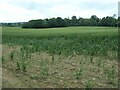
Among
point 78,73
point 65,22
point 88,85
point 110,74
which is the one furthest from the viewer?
point 65,22

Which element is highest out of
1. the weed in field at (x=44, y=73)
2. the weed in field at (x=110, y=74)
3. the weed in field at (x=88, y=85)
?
the weed in field at (x=44, y=73)

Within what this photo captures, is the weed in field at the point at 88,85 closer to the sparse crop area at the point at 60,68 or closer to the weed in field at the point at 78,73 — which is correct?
the sparse crop area at the point at 60,68

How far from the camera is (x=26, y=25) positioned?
107 ft

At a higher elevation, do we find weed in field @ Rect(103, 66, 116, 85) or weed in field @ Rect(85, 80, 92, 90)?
weed in field @ Rect(103, 66, 116, 85)

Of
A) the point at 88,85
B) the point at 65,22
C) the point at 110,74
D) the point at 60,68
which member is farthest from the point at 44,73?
the point at 65,22

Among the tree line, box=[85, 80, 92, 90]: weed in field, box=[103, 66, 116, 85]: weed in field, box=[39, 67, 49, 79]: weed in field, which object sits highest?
the tree line

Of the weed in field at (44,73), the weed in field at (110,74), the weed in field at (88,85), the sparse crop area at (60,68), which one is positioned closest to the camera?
the weed in field at (88,85)

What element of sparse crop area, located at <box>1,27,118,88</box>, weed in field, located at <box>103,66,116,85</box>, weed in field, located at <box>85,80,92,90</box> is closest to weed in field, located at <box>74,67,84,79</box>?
sparse crop area, located at <box>1,27,118,88</box>

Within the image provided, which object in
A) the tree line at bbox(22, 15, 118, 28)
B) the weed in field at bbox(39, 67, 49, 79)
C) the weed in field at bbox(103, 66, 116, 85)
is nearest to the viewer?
the weed in field at bbox(39, 67, 49, 79)

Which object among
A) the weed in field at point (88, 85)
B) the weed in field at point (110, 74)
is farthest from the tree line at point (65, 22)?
the weed in field at point (88, 85)

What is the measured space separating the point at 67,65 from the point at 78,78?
3.73 ft

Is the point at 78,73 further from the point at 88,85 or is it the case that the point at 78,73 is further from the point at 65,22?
the point at 65,22

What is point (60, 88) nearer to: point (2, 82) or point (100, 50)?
point (2, 82)

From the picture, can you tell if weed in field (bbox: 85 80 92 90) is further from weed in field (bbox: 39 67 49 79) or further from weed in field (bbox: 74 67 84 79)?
weed in field (bbox: 39 67 49 79)
